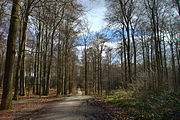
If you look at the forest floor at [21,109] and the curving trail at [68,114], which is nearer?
the curving trail at [68,114]

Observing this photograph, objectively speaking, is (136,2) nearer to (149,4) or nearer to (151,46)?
(149,4)

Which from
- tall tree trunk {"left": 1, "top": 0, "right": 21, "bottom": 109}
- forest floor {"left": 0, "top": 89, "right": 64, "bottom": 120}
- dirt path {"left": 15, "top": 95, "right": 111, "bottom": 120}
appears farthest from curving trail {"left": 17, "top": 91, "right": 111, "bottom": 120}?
tall tree trunk {"left": 1, "top": 0, "right": 21, "bottom": 109}

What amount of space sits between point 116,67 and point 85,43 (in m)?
14.3

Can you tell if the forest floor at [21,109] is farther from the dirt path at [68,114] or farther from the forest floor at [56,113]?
the dirt path at [68,114]

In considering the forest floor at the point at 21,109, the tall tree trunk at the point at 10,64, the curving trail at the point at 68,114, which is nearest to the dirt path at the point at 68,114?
the curving trail at the point at 68,114

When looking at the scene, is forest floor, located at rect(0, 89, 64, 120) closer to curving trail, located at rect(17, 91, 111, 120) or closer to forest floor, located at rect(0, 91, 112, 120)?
forest floor, located at rect(0, 91, 112, 120)

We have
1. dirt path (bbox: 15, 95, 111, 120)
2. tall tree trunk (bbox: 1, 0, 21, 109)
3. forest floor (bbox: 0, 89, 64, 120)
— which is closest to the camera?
dirt path (bbox: 15, 95, 111, 120)

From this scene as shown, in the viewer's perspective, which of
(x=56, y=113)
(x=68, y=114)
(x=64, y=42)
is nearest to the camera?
(x=68, y=114)

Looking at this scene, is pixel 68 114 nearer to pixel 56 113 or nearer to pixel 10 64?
pixel 56 113

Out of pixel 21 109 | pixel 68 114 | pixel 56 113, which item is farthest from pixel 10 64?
pixel 68 114

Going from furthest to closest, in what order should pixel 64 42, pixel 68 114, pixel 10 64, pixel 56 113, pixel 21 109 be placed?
1. pixel 64 42
2. pixel 21 109
3. pixel 10 64
4. pixel 56 113
5. pixel 68 114

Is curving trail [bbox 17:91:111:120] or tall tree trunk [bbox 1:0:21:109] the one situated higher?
tall tree trunk [bbox 1:0:21:109]

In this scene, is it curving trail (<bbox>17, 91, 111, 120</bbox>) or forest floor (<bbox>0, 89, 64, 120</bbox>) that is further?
forest floor (<bbox>0, 89, 64, 120</bbox>)

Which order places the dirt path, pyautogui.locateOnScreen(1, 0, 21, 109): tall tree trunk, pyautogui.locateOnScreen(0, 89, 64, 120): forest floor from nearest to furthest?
the dirt path
pyautogui.locateOnScreen(0, 89, 64, 120): forest floor
pyautogui.locateOnScreen(1, 0, 21, 109): tall tree trunk
